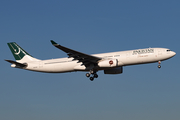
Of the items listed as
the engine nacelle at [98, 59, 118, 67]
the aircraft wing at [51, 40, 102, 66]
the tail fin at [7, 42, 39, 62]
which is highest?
the tail fin at [7, 42, 39, 62]

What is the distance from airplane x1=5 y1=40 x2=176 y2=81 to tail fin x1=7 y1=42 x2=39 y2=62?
2.31 meters

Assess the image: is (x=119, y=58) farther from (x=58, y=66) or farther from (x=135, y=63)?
(x=58, y=66)

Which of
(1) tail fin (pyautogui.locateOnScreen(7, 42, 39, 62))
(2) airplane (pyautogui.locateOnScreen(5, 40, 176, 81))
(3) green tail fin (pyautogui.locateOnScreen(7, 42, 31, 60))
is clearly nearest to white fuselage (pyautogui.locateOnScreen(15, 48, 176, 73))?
(2) airplane (pyautogui.locateOnScreen(5, 40, 176, 81))

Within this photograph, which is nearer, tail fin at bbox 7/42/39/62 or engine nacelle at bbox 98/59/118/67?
engine nacelle at bbox 98/59/118/67

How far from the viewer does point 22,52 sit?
53531mm

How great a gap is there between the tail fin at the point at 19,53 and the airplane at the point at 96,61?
2.31 m

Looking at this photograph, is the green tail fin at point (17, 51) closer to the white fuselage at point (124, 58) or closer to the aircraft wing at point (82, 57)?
the white fuselage at point (124, 58)

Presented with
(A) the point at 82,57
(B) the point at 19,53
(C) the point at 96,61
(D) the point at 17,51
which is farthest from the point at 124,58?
(D) the point at 17,51

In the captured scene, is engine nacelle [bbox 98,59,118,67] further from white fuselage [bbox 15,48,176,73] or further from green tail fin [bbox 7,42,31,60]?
green tail fin [bbox 7,42,31,60]

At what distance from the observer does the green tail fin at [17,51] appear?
53125 mm

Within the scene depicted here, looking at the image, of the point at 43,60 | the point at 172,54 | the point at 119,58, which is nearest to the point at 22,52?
the point at 43,60

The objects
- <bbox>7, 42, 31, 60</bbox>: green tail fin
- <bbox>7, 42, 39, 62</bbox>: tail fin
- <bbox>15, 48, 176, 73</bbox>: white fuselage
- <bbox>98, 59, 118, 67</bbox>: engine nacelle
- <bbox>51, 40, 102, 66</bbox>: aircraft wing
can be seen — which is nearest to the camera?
<bbox>51, 40, 102, 66</bbox>: aircraft wing

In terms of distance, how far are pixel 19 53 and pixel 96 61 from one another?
1574 cm

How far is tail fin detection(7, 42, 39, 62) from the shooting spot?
52528 millimetres
